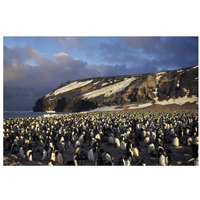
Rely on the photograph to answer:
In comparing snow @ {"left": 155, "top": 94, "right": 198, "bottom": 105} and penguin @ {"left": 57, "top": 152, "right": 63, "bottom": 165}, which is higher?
snow @ {"left": 155, "top": 94, "right": 198, "bottom": 105}

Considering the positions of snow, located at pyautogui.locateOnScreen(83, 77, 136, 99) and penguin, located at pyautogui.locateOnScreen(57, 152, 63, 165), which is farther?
snow, located at pyautogui.locateOnScreen(83, 77, 136, 99)

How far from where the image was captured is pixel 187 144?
716cm

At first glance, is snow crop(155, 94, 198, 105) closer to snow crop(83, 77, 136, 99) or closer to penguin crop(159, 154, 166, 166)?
snow crop(83, 77, 136, 99)

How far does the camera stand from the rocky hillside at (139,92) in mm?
36188

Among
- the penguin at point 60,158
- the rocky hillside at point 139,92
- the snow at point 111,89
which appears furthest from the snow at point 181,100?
the penguin at point 60,158

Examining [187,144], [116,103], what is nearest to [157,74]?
[116,103]

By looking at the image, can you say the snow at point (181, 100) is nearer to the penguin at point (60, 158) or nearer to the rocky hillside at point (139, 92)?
the rocky hillside at point (139, 92)

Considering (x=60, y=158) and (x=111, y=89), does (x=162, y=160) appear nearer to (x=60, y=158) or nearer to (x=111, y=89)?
(x=60, y=158)

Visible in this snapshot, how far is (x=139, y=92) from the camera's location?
40406 millimetres

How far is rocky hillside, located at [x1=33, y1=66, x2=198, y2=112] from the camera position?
3619 centimetres

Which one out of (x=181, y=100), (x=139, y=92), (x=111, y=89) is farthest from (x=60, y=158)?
(x=111, y=89)

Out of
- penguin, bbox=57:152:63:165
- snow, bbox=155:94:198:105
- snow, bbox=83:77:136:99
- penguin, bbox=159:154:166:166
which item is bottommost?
penguin, bbox=57:152:63:165

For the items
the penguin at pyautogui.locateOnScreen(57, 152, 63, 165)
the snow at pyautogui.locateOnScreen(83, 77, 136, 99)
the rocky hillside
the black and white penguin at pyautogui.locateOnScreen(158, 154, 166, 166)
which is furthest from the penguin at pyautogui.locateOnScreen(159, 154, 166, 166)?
the snow at pyautogui.locateOnScreen(83, 77, 136, 99)
